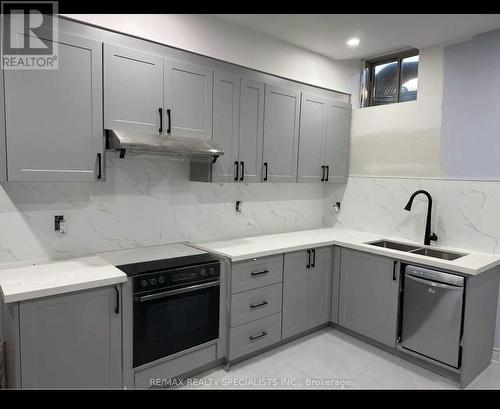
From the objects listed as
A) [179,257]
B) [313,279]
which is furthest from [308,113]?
[179,257]

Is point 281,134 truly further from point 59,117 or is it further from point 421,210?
point 59,117

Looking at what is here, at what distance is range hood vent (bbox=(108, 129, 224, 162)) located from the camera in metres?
2.20

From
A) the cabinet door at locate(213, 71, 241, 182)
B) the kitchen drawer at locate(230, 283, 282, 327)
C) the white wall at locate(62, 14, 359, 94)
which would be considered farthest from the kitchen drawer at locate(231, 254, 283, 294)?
the white wall at locate(62, 14, 359, 94)

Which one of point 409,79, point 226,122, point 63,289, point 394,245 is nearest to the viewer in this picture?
point 63,289

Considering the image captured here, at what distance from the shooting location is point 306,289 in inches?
125

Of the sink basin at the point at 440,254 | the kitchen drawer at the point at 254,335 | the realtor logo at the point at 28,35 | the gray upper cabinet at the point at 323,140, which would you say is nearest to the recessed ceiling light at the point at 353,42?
the gray upper cabinet at the point at 323,140

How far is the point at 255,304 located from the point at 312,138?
1772 millimetres

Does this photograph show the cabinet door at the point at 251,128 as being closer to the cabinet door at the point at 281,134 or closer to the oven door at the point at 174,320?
the cabinet door at the point at 281,134

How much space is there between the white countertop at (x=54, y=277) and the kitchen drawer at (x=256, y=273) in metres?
0.88

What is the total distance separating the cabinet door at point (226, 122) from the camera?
2.80 m

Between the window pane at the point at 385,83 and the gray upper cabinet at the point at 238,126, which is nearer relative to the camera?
the gray upper cabinet at the point at 238,126

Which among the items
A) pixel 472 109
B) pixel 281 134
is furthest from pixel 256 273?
pixel 472 109

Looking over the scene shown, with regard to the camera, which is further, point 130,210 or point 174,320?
point 130,210
